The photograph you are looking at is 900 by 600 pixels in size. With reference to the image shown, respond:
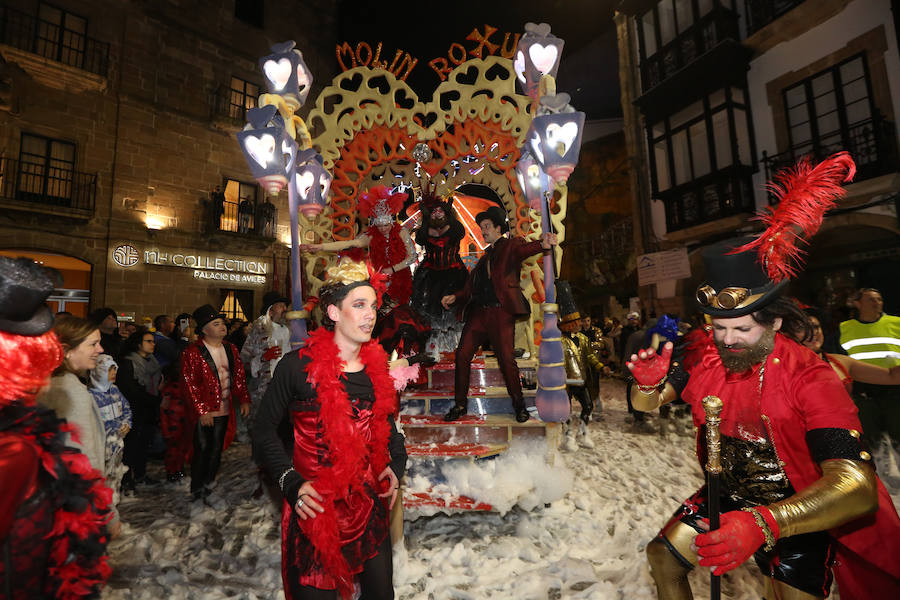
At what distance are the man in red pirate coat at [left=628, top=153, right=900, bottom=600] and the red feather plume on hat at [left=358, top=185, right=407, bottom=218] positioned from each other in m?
4.45

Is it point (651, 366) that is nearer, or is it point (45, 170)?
point (651, 366)

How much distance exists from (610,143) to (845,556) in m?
27.3

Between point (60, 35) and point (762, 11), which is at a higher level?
point (60, 35)

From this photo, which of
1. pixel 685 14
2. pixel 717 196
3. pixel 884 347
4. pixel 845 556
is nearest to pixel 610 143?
pixel 685 14

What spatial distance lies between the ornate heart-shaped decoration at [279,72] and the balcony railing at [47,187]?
11.8 m

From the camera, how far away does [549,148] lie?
4211mm

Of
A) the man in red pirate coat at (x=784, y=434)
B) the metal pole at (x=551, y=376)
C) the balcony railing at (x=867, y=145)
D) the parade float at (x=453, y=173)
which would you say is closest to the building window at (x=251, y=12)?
the parade float at (x=453, y=173)

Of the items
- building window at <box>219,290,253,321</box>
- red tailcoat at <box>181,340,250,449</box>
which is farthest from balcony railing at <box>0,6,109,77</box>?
→ red tailcoat at <box>181,340,250,449</box>

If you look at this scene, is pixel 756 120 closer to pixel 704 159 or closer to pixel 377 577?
pixel 704 159

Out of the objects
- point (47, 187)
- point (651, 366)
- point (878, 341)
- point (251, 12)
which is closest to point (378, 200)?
point (651, 366)

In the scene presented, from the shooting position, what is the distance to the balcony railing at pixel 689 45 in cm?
1280

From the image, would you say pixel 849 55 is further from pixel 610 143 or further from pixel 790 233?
pixel 610 143

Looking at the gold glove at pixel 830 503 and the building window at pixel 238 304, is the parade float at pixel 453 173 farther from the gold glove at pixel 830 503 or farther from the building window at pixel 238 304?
the building window at pixel 238 304

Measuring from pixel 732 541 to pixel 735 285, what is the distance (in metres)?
1.09
